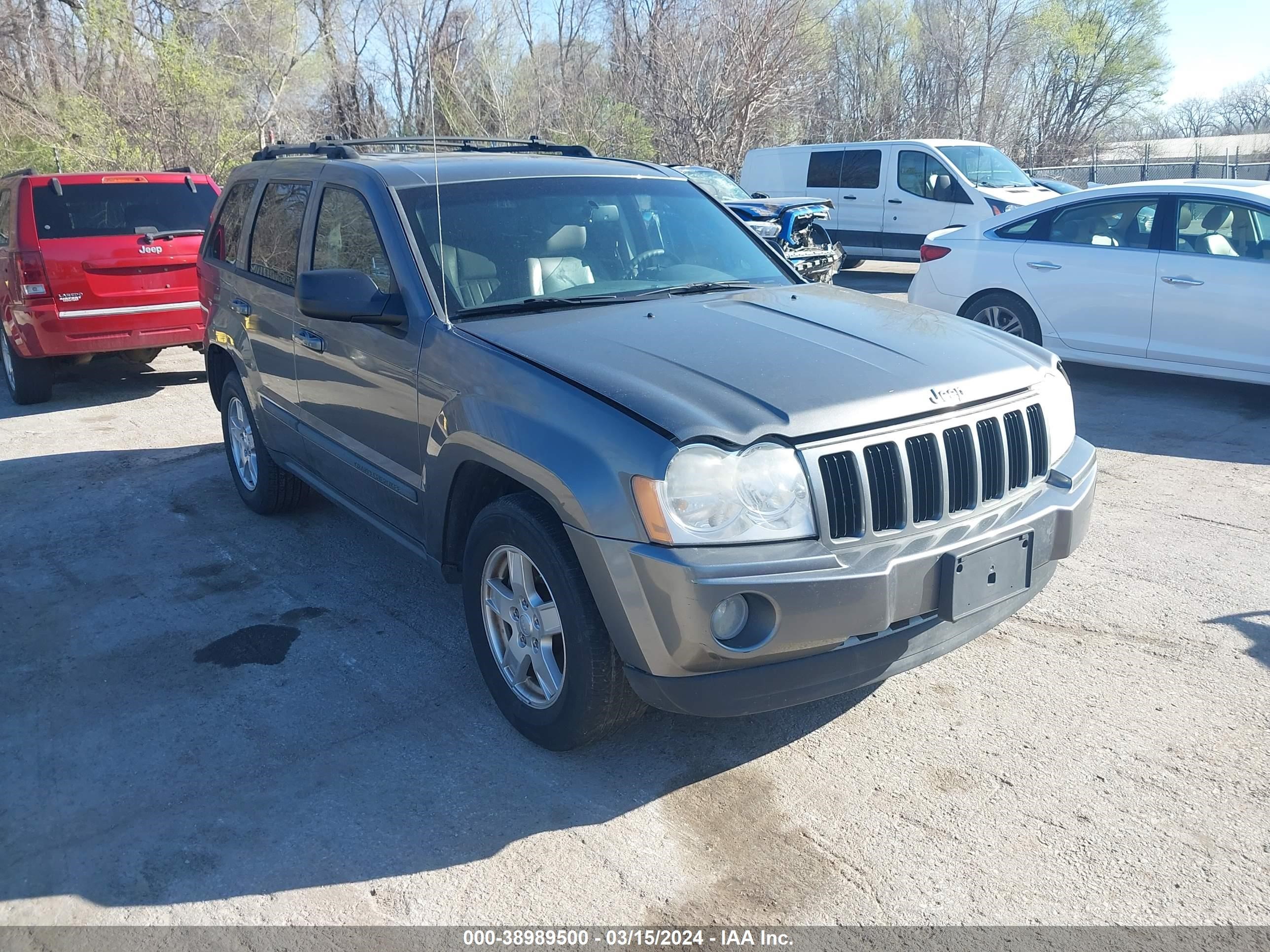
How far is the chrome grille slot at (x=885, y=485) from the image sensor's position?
306 cm

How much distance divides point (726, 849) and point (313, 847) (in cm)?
122

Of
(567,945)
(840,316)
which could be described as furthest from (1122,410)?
(567,945)

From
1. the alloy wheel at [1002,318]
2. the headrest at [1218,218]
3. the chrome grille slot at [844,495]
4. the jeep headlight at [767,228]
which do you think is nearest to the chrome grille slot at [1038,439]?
the chrome grille slot at [844,495]

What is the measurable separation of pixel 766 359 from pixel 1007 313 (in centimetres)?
596

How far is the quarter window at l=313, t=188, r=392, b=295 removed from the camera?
4258mm

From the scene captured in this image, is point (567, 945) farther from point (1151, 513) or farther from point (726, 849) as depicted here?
point (1151, 513)

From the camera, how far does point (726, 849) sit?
10.1ft

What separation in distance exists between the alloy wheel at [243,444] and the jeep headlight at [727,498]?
12.4ft

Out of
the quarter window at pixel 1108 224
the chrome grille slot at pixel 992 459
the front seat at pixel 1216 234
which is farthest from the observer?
the quarter window at pixel 1108 224

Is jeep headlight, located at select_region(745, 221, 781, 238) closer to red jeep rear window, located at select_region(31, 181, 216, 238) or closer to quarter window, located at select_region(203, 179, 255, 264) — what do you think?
red jeep rear window, located at select_region(31, 181, 216, 238)

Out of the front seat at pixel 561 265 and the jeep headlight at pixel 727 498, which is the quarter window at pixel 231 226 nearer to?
the front seat at pixel 561 265

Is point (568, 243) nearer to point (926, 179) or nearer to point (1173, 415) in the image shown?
point (1173, 415)

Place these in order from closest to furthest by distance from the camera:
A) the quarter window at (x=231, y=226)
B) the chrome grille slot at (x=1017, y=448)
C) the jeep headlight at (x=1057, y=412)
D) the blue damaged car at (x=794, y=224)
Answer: the chrome grille slot at (x=1017, y=448) → the jeep headlight at (x=1057, y=412) → the quarter window at (x=231, y=226) → the blue damaged car at (x=794, y=224)

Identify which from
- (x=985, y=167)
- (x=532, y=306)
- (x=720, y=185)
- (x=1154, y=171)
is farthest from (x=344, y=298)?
(x=1154, y=171)
